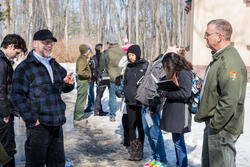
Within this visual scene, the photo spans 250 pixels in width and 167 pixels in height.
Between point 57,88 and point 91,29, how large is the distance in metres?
33.6

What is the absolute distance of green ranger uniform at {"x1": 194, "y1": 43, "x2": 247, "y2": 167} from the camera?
2637 millimetres

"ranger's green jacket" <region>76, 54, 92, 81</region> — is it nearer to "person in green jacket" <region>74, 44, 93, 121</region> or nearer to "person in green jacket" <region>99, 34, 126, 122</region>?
"person in green jacket" <region>74, 44, 93, 121</region>

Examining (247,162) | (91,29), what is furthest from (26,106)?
(91,29)

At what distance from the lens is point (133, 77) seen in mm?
4973

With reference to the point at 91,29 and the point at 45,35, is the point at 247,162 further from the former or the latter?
the point at 91,29

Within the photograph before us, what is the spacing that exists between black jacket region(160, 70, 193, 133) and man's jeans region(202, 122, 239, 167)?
1.15 meters

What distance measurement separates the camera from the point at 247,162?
456 centimetres

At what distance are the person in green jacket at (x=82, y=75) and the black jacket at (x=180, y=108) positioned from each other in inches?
149

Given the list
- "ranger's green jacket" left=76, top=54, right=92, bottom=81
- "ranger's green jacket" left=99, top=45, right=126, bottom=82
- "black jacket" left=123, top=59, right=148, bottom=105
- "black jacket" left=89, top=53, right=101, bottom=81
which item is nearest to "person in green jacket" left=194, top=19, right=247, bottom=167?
"black jacket" left=123, top=59, right=148, bottom=105

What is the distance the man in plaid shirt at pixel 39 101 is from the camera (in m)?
3.14

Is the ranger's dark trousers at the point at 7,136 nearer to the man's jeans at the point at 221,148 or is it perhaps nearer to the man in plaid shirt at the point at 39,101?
the man in plaid shirt at the point at 39,101

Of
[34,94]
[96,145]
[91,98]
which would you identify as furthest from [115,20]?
[34,94]

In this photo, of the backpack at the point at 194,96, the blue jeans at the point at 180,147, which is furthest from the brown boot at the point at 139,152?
the backpack at the point at 194,96

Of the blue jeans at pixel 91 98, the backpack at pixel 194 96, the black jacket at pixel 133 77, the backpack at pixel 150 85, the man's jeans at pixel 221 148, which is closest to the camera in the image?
the man's jeans at pixel 221 148
